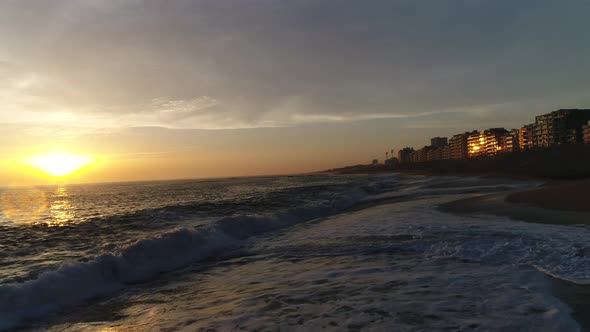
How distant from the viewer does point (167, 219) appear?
18.9 metres

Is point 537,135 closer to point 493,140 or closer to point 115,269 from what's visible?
point 493,140

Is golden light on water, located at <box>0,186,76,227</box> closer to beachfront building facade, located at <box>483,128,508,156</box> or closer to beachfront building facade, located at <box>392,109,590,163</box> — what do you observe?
beachfront building facade, located at <box>392,109,590,163</box>

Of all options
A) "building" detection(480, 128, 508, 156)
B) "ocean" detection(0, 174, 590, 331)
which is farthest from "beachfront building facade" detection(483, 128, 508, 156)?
"ocean" detection(0, 174, 590, 331)

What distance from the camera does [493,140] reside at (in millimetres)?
155375

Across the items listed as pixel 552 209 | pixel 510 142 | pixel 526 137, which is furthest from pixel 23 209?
pixel 510 142

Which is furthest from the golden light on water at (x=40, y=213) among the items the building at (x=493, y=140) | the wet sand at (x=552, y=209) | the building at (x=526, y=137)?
the building at (x=493, y=140)

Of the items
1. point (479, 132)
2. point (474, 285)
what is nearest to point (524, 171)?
point (474, 285)

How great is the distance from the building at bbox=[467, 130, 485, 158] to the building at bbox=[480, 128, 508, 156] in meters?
1.22

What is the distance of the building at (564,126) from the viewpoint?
388 feet

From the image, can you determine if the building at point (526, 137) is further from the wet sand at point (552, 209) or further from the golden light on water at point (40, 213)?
the golden light on water at point (40, 213)

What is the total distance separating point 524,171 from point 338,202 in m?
31.2

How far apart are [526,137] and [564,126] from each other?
18013 millimetres

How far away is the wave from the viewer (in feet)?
22.1

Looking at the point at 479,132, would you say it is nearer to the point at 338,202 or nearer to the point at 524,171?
the point at 524,171
